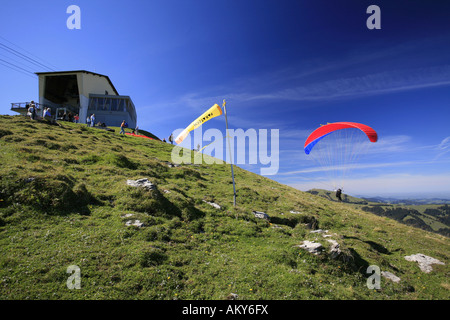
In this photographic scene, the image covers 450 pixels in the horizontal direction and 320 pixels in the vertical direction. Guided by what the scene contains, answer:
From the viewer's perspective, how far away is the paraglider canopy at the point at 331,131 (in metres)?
16.9

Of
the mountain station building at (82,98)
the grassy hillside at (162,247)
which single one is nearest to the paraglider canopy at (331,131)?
the grassy hillside at (162,247)

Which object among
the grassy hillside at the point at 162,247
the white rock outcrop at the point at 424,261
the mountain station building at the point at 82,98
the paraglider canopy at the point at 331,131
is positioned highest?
the mountain station building at the point at 82,98

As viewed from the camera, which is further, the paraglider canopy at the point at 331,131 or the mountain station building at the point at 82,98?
the mountain station building at the point at 82,98

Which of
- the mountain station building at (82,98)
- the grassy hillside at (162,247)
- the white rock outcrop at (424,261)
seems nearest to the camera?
the grassy hillside at (162,247)

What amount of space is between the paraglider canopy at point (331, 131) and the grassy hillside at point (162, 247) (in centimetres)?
864

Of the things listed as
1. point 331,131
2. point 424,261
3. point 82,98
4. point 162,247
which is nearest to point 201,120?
point 162,247

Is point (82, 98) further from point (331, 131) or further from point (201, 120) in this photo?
point (331, 131)

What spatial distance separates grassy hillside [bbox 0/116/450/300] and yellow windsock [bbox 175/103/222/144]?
5025 millimetres

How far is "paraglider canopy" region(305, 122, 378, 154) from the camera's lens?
55.3ft

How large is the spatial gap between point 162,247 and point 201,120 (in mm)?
11615

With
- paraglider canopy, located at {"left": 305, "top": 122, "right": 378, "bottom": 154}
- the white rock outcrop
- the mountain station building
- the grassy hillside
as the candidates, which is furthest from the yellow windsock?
the mountain station building

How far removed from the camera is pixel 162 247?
1016 cm

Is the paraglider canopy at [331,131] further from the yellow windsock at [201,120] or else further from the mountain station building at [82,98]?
the mountain station building at [82,98]
